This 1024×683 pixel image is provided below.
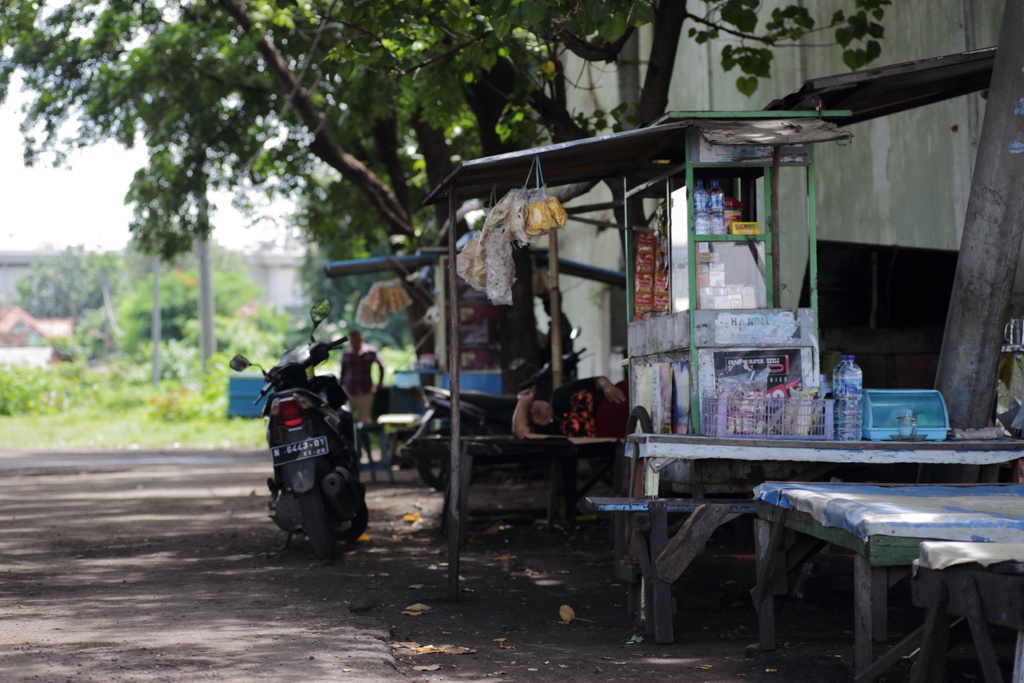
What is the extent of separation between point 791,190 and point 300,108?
6.45 m

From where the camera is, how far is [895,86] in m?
6.86

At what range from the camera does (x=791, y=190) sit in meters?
11.7

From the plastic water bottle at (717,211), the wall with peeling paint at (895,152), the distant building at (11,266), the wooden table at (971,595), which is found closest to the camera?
the wooden table at (971,595)

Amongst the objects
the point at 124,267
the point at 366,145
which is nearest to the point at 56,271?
the point at 124,267

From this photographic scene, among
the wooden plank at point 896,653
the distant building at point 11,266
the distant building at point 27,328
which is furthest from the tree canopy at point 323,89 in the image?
the distant building at point 11,266

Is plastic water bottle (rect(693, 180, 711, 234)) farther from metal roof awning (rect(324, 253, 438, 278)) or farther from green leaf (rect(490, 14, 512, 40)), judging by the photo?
metal roof awning (rect(324, 253, 438, 278))

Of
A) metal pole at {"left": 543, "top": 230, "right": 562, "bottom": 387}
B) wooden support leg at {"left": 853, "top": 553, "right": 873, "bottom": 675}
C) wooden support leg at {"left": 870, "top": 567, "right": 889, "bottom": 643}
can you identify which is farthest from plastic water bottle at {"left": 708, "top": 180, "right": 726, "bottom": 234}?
metal pole at {"left": 543, "top": 230, "right": 562, "bottom": 387}

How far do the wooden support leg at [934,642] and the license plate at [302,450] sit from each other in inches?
202

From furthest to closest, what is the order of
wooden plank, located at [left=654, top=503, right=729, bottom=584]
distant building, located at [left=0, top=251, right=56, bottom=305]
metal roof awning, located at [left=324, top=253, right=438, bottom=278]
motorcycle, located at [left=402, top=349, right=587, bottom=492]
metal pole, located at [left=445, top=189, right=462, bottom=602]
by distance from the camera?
distant building, located at [left=0, top=251, right=56, bottom=305]
metal roof awning, located at [left=324, top=253, right=438, bottom=278]
motorcycle, located at [left=402, top=349, right=587, bottom=492]
metal pole, located at [left=445, top=189, right=462, bottom=602]
wooden plank, located at [left=654, top=503, right=729, bottom=584]

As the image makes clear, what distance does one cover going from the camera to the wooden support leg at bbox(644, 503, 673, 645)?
573cm

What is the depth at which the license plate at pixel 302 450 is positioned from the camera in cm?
823

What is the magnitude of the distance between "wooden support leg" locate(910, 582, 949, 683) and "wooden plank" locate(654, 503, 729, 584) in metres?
1.77

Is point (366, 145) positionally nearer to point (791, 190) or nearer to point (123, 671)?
point (791, 190)

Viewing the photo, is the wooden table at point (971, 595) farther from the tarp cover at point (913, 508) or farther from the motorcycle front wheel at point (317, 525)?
the motorcycle front wheel at point (317, 525)
